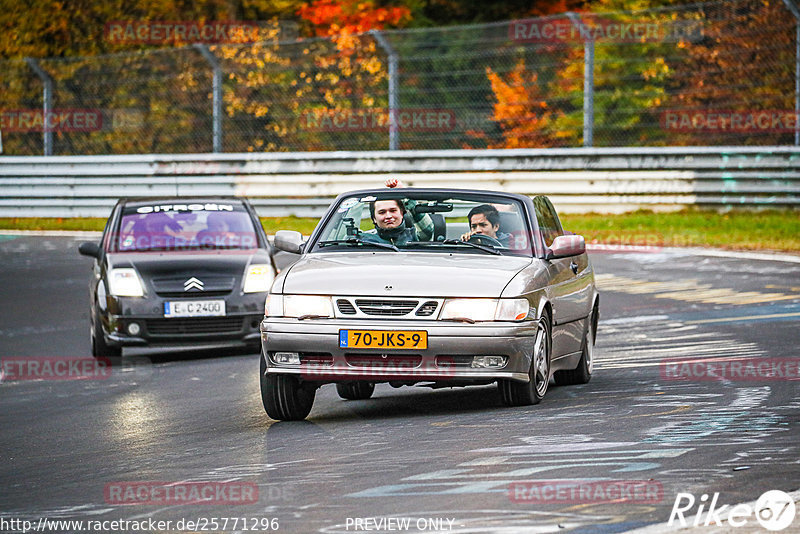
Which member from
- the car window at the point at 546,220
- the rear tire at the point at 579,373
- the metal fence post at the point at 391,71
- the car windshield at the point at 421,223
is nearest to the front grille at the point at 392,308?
the car windshield at the point at 421,223

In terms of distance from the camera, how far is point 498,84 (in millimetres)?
26125

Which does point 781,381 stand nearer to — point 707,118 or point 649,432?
point 649,432

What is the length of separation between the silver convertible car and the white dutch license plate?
133 inches

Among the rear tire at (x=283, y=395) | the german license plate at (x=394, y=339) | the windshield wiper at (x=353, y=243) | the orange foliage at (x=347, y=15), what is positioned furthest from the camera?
the orange foliage at (x=347, y=15)

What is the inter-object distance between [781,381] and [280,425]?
11.3 feet

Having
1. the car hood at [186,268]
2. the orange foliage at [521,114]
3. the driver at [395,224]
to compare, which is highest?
the orange foliage at [521,114]

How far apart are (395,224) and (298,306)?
4.14 ft

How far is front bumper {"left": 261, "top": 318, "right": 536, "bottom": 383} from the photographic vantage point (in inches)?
340

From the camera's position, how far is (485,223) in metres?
9.93

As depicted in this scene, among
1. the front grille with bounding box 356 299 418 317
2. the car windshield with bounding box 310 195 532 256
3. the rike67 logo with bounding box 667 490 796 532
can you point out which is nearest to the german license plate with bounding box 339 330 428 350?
the front grille with bounding box 356 299 418 317

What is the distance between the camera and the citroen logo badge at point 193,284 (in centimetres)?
1327

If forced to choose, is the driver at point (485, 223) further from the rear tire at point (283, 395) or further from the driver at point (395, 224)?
the rear tire at point (283, 395)

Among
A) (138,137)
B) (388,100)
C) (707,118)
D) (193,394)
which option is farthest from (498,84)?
(193,394)

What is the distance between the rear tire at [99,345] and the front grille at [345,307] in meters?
5.07
